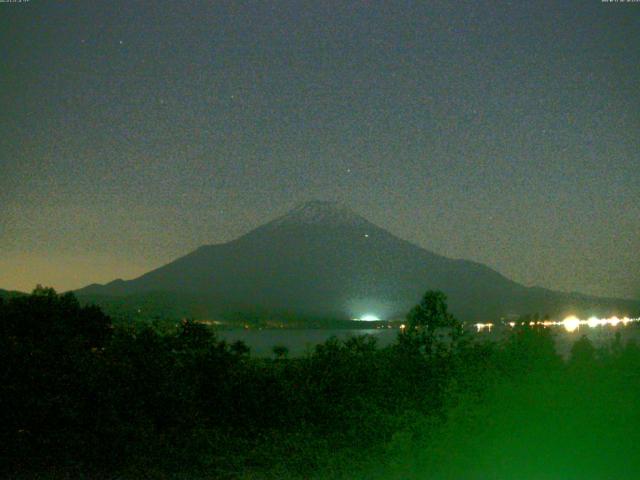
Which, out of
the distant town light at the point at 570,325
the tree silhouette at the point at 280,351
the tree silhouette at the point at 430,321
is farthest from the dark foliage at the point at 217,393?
the distant town light at the point at 570,325

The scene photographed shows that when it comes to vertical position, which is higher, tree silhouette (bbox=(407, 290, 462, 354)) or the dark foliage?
tree silhouette (bbox=(407, 290, 462, 354))

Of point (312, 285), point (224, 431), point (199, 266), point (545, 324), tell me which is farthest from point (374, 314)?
point (199, 266)

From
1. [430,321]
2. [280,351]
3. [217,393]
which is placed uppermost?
[430,321]

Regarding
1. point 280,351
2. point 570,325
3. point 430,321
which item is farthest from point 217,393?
point 570,325

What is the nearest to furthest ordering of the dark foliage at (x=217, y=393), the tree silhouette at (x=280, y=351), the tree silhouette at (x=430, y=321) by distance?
the dark foliage at (x=217, y=393) < the tree silhouette at (x=280, y=351) < the tree silhouette at (x=430, y=321)

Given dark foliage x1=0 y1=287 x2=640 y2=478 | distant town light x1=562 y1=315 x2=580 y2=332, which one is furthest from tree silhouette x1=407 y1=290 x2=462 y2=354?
distant town light x1=562 y1=315 x2=580 y2=332

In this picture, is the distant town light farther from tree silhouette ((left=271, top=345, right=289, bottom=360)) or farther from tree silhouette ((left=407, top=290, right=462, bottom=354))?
tree silhouette ((left=271, top=345, right=289, bottom=360))

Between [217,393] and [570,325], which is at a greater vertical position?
[570,325]

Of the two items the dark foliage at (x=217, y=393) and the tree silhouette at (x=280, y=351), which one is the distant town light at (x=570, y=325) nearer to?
the dark foliage at (x=217, y=393)

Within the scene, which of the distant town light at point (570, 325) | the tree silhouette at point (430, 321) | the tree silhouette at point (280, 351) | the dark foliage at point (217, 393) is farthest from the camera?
the distant town light at point (570, 325)

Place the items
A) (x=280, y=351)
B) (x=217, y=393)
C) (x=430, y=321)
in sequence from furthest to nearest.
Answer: (x=430, y=321)
(x=280, y=351)
(x=217, y=393)

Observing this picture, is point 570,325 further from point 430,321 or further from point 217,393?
point 217,393

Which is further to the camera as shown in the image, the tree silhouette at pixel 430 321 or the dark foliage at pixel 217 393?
the tree silhouette at pixel 430 321
